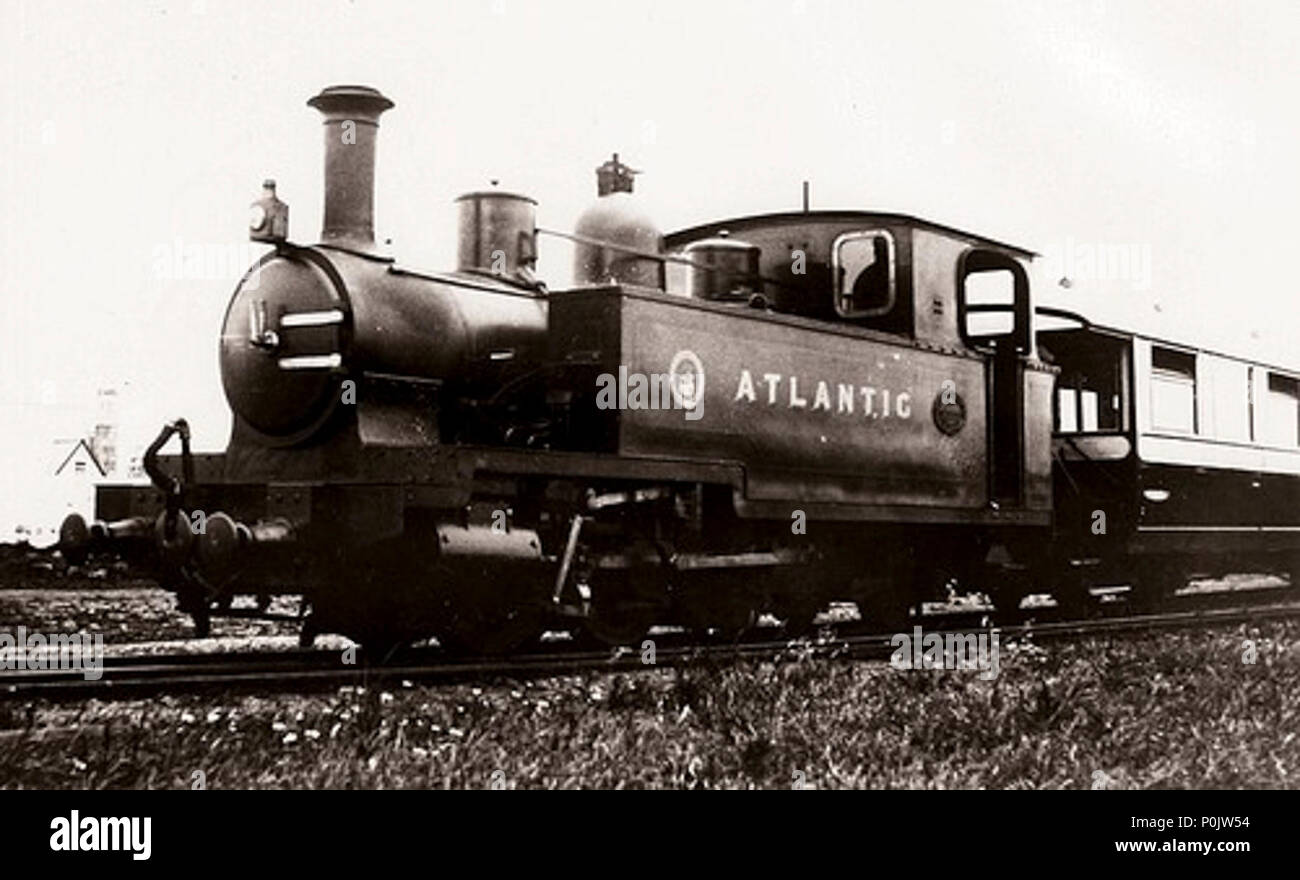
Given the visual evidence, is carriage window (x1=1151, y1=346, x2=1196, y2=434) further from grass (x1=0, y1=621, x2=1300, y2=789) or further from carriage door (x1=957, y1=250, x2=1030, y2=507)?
grass (x1=0, y1=621, x2=1300, y2=789)

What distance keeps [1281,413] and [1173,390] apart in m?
2.94

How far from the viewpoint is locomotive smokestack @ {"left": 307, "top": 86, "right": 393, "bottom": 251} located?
7.23 metres

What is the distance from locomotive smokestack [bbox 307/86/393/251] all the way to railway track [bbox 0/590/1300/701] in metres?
2.07

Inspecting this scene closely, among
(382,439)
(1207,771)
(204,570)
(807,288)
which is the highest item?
(807,288)

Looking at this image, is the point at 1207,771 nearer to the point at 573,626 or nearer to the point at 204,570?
the point at 573,626

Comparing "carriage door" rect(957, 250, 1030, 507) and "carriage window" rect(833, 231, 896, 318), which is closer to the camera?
"carriage window" rect(833, 231, 896, 318)

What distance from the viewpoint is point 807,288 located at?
960 cm

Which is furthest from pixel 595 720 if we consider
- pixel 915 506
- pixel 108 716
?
pixel 915 506

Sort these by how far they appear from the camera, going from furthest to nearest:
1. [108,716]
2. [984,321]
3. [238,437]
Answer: [984,321] → [238,437] → [108,716]

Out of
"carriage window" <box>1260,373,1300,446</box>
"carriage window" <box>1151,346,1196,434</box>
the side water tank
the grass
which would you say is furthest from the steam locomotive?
"carriage window" <box>1260,373,1300,446</box>

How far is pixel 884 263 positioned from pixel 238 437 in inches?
165

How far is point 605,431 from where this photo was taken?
301 inches

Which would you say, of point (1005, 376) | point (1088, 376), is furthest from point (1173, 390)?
point (1005, 376)

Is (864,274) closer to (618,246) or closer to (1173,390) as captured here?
(618,246)
